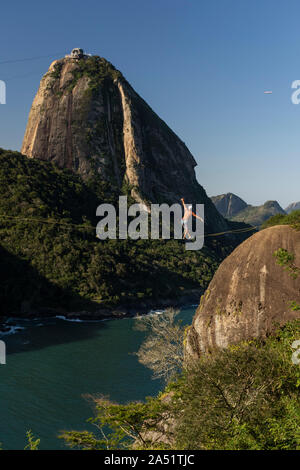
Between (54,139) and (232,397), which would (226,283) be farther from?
(54,139)

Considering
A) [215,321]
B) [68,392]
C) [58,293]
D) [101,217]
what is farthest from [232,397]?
[101,217]

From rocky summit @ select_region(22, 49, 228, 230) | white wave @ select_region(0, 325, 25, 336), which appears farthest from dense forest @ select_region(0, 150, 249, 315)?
rocky summit @ select_region(22, 49, 228, 230)

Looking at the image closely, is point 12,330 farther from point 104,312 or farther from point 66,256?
point 66,256

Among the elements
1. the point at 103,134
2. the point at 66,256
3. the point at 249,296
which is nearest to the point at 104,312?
the point at 66,256

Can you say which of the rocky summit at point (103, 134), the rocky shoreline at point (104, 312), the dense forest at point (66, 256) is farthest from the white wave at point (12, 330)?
the rocky summit at point (103, 134)

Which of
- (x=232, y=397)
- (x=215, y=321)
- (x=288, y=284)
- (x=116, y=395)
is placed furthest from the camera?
(x=116, y=395)
